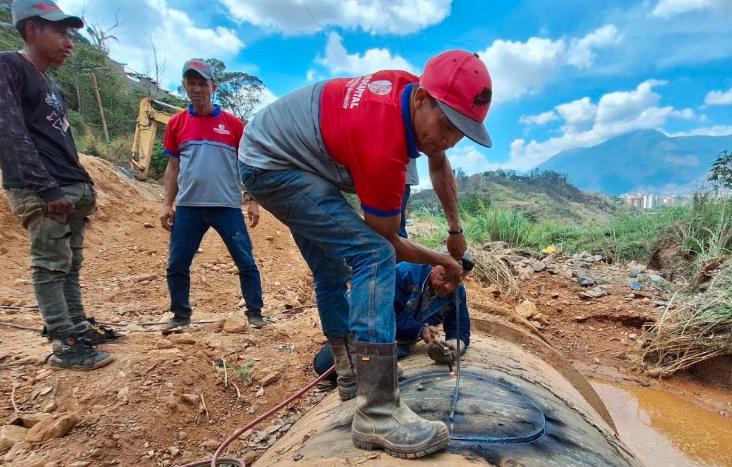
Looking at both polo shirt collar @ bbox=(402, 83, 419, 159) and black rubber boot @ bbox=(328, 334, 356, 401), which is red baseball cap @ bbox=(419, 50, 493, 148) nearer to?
polo shirt collar @ bbox=(402, 83, 419, 159)

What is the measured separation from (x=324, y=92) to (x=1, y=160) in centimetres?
159

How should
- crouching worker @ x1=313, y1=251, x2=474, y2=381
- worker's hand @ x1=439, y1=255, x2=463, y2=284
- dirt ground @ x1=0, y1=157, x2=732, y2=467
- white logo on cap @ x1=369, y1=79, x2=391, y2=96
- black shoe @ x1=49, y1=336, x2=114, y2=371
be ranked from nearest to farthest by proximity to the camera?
white logo on cap @ x1=369, y1=79, x2=391, y2=96 → worker's hand @ x1=439, y1=255, x2=463, y2=284 → dirt ground @ x1=0, y1=157, x2=732, y2=467 → crouching worker @ x1=313, y1=251, x2=474, y2=381 → black shoe @ x1=49, y1=336, x2=114, y2=371

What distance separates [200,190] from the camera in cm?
297

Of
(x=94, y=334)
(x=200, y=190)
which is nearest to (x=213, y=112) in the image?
(x=200, y=190)

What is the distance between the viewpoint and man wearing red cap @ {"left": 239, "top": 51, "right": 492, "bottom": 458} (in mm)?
1294

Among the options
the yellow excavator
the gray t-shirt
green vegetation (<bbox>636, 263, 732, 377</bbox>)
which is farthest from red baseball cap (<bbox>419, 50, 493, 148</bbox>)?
the yellow excavator

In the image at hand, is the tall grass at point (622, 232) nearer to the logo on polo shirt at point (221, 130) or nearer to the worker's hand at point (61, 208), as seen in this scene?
the logo on polo shirt at point (221, 130)

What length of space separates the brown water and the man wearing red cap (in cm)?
272

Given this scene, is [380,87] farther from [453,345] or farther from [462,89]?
[453,345]

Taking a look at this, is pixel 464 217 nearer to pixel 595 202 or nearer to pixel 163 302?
pixel 163 302

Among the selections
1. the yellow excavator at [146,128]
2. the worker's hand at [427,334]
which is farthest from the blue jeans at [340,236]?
the yellow excavator at [146,128]

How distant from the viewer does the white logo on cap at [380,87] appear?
1.41 meters

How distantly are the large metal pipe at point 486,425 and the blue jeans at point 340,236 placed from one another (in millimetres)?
→ 313

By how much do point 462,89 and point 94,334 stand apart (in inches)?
95.3
